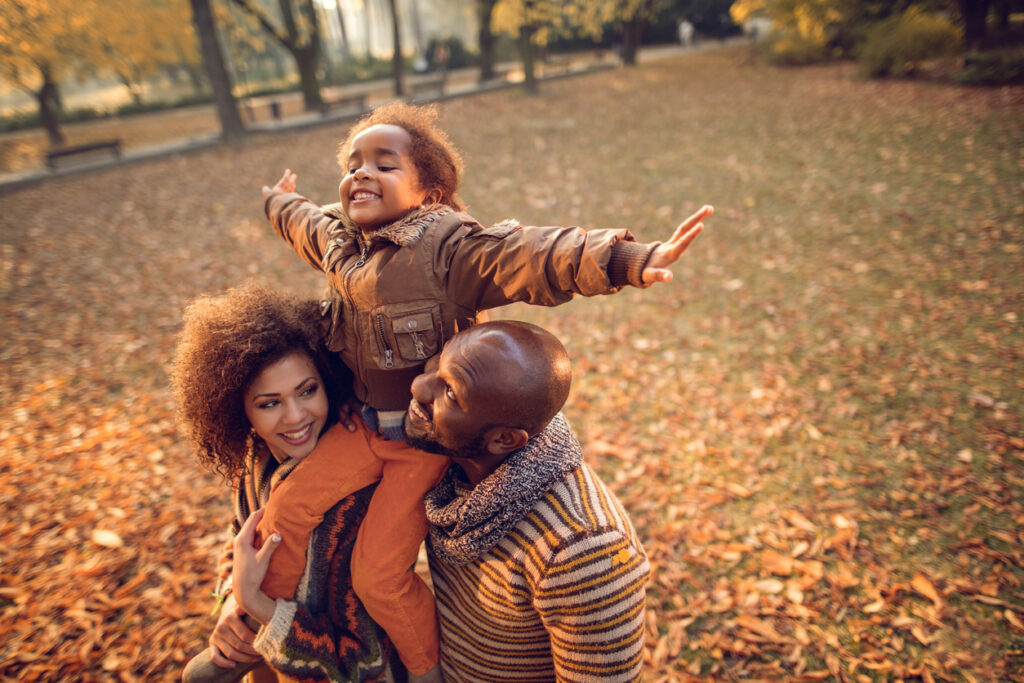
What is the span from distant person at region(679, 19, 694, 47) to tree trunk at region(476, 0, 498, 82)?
15981mm

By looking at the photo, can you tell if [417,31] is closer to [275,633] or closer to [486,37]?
[486,37]

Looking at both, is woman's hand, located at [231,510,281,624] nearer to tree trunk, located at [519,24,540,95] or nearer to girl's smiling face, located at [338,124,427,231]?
girl's smiling face, located at [338,124,427,231]

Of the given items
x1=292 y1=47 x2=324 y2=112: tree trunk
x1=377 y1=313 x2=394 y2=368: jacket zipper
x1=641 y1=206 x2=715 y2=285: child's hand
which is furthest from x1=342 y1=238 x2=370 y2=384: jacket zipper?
x1=292 y1=47 x2=324 y2=112: tree trunk

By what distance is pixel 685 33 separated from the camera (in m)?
33.0

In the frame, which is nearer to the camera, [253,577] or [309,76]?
[253,577]

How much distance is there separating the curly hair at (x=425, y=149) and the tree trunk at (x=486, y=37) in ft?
72.7

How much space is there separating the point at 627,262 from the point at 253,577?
1.79 meters

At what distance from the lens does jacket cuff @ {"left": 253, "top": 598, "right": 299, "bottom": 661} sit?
1.94 metres

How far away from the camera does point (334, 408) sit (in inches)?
92.0

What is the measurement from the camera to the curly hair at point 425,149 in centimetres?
223

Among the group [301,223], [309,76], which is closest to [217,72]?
[309,76]

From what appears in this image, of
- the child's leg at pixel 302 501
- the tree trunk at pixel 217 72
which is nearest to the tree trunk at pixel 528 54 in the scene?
the tree trunk at pixel 217 72

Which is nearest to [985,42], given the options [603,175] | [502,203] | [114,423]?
[603,175]

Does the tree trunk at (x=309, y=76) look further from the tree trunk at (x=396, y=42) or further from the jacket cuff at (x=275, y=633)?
the jacket cuff at (x=275, y=633)
